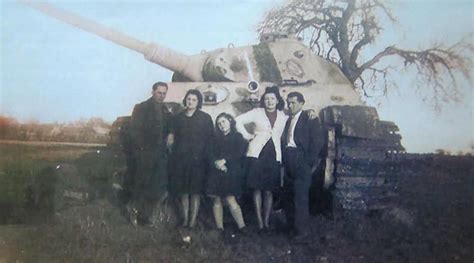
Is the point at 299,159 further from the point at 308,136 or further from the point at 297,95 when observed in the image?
the point at 297,95

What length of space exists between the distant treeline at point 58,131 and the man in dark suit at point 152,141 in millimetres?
220

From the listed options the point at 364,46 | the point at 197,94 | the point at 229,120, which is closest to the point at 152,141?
the point at 197,94

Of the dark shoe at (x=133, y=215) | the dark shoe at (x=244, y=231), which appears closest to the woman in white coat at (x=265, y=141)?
the dark shoe at (x=244, y=231)

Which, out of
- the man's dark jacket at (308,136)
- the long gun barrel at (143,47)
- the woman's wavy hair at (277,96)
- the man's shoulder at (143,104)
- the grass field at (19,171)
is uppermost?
the long gun barrel at (143,47)

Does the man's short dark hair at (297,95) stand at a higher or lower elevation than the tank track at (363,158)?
higher

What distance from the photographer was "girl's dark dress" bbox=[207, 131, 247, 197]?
5152mm

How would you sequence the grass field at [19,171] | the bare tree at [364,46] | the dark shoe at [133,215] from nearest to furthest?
1. the bare tree at [364,46]
2. the dark shoe at [133,215]
3. the grass field at [19,171]

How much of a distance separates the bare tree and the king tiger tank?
3.7 inches

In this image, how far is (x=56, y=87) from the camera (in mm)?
5273

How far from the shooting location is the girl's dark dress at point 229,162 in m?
5.15

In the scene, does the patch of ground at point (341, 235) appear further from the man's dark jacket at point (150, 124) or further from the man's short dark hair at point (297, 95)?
the man's short dark hair at point (297, 95)

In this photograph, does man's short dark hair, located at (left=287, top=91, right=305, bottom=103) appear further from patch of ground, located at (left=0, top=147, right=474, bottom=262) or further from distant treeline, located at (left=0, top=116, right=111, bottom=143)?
distant treeline, located at (left=0, top=116, right=111, bottom=143)

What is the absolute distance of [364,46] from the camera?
Answer: 5141 millimetres

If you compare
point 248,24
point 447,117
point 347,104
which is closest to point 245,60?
point 248,24
